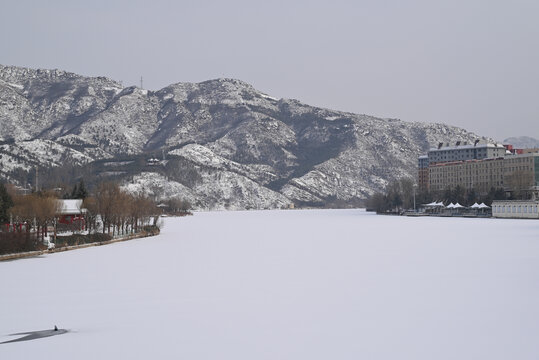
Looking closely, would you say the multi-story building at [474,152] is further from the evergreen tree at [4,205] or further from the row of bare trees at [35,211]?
the evergreen tree at [4,205]

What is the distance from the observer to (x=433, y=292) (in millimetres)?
24203

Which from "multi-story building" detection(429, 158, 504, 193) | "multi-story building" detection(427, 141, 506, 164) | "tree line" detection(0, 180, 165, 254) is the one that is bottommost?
"tree line" detection(0, 180, 165, 254)

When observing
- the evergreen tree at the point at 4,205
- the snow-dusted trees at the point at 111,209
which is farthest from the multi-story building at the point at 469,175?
the evergreen tree at the point at 4,205

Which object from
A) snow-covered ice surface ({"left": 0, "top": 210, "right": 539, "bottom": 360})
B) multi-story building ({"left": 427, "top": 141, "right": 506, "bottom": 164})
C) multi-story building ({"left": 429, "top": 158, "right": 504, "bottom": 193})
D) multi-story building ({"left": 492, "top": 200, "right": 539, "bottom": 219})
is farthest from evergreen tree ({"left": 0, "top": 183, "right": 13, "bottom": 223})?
multi-story building ({"left": 427, "top": 141, "right": 506, "bottom": 164})

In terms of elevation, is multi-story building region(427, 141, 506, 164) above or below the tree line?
above

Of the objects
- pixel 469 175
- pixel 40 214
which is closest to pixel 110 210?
pixel 40 214

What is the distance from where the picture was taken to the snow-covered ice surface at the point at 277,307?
15.6 metres

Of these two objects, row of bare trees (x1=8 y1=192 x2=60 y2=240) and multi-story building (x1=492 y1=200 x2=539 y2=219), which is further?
multi-story building (x1=492 y1=200 x2=539 y2=219)

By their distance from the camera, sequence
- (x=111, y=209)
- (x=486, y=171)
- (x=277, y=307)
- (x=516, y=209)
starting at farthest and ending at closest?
1. (x=486, y=171)
2. (x=516, y=209)
3. (x=111, y=209)
4. (x=277, y=307)

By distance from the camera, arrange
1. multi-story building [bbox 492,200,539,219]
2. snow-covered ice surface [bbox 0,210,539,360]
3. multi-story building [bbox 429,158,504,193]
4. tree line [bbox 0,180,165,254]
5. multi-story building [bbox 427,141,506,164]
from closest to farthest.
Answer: snow-covered ice surface [bbox 0,210,539,360] → tree line [bbox 0,180,165,254] → multi-story building [bbox 492,200,539,219] → multi-story building [bbox 429,158,504,193] → multi-story building [bbox 427,141,506,164]

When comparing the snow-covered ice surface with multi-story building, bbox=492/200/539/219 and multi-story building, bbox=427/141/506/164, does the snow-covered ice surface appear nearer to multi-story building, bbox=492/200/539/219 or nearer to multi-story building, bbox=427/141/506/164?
multi-story building, bbox=492/200/539/219

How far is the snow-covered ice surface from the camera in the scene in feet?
51.2

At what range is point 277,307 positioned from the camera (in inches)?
837

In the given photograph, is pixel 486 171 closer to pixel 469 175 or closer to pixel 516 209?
pixel 469 175
